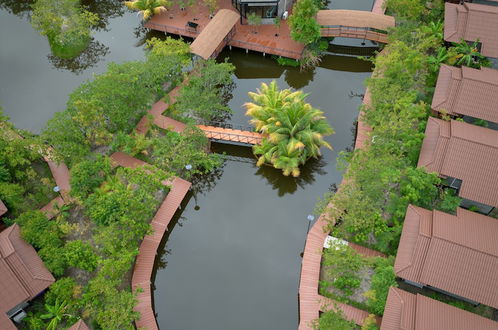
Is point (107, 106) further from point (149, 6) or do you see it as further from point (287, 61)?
point (287, 61)

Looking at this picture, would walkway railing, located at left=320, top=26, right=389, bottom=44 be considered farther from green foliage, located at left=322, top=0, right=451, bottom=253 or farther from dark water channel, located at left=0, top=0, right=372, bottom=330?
green foliage, located at left=322, top=0, right=451, bottom=253

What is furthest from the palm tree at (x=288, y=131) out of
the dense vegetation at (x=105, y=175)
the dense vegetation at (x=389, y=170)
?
the dense vegetation at (x=105, y=175)

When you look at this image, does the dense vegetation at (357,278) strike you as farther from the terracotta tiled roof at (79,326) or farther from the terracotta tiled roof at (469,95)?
the terracotta tiled roof at (79,326)

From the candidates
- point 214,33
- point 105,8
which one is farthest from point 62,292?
point 105,8

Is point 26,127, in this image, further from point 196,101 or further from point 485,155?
point 485,155

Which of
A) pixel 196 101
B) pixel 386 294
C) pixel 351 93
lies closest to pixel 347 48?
pixel 351 93

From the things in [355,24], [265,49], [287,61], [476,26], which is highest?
[476,26]
